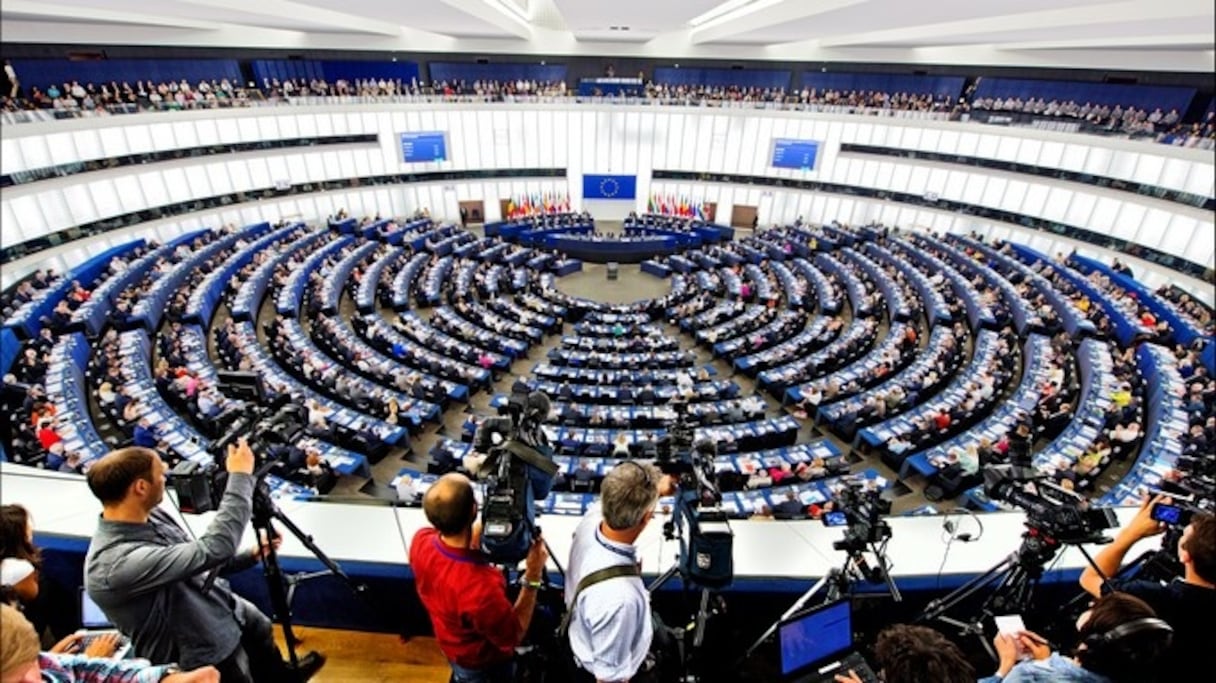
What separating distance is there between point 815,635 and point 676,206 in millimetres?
32581

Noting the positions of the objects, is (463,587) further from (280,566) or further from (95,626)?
(95,626)

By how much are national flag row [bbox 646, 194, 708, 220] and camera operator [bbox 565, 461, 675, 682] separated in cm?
3185

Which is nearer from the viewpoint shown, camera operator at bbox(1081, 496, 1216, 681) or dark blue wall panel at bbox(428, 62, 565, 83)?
camera operator at bbox(1081, 496, 1216, 681)

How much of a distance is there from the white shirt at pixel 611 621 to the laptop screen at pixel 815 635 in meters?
1.01

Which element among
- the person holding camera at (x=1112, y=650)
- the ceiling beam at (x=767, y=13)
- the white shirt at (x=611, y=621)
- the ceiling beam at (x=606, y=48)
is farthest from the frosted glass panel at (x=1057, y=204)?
the white shirt at (x=611, y=621)

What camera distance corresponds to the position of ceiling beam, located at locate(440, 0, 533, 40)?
13.1m

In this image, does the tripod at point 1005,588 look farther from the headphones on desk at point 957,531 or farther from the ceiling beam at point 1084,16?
the ceiling beam at point 1084,16

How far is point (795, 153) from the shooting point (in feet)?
103

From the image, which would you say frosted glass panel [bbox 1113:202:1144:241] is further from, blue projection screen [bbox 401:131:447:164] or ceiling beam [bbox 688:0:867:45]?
blue projection screen [bbox 401:131:447:164]

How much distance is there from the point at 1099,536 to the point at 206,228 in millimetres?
30323

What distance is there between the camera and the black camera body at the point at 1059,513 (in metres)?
3.18

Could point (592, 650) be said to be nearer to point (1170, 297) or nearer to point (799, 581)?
point (799, 581)

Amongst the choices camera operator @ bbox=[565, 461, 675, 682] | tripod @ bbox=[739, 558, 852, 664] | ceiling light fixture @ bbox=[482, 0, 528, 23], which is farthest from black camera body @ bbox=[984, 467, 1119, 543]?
ceiling light fixture @ bbox=[482, 0, 528, 23]

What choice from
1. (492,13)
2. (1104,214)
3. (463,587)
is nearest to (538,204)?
(492,13)
